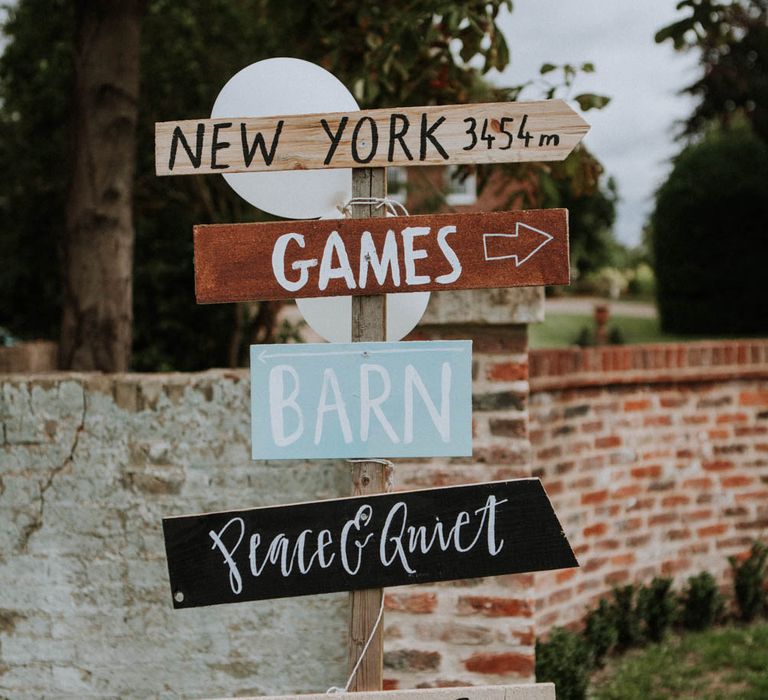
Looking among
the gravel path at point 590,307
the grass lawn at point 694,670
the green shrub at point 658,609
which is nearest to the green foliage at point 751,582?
the grass lawn at point 694,670

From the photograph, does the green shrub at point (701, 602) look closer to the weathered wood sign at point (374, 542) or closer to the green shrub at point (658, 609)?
the green shrub at point (658, 609)

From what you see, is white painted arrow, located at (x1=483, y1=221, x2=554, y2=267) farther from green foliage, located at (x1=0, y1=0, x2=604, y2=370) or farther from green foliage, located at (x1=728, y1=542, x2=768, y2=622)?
green foliage, located at (x1=0, y1=0, x2=604, y2=370)

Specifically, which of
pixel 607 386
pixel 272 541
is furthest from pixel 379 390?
pixel 607 386

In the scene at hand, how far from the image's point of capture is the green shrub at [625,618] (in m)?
4.05

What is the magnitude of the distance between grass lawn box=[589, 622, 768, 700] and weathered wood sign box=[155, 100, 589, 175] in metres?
2.57

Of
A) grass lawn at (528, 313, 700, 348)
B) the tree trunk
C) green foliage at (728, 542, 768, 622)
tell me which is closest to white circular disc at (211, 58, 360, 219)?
the tree trunk

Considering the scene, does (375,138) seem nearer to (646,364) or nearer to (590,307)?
(646,364)

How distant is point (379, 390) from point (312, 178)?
1.86 feet

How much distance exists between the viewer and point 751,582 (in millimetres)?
4457

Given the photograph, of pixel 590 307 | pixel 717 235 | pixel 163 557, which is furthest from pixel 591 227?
pixel 163 557

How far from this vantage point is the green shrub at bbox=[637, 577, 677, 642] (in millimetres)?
4168

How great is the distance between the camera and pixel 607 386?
4.17m

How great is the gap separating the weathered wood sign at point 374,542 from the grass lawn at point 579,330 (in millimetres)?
10660

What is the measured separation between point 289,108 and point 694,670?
310 centimetres
